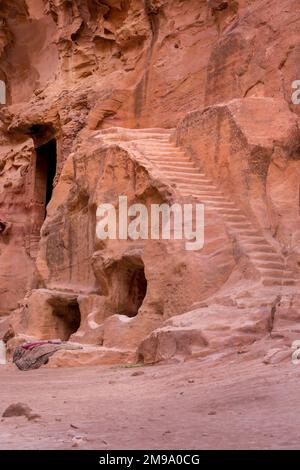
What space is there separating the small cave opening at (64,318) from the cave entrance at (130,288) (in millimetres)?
1959

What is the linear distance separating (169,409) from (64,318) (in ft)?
29.1

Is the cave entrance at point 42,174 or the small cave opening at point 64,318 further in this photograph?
the cave entrance at point 42,174

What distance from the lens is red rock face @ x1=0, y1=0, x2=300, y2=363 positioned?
9.03 meters

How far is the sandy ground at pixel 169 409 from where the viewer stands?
3.44m

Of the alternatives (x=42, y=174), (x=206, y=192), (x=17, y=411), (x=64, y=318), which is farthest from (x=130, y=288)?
(x=42, y=174)

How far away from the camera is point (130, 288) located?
11242 mm

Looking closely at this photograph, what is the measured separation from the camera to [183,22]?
16.2 m

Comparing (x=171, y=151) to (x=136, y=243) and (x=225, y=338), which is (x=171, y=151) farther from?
(x=225, y=338)

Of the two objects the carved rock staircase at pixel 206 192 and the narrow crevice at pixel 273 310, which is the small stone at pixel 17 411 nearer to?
the narrow crevice at pixel 273 310

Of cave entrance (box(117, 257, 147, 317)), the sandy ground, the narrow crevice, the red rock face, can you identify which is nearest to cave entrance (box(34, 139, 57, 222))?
the red rock face

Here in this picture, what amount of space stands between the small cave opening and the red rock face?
0.10ft

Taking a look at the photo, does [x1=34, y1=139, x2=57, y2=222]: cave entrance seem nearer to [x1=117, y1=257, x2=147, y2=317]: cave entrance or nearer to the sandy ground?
[x1=117, y1=257, x2=147, y2=317]: cave entrance

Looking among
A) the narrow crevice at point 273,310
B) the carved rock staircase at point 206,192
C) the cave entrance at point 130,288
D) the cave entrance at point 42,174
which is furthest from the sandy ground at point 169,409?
the cave entrance at point 42,174

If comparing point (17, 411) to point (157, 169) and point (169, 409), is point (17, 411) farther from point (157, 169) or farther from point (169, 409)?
point (157, 169)
